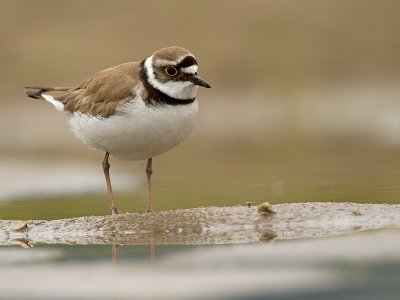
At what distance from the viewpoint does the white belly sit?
10.1 m

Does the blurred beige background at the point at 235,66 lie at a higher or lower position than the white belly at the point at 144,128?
higher

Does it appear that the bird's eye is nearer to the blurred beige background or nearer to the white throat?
the white throat

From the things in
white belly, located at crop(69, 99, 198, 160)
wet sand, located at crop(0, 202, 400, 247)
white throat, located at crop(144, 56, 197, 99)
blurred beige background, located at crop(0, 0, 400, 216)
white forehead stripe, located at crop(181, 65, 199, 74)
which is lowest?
wet sand, located at crop(0, 202, 400, 247)

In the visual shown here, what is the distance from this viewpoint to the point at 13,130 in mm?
24781

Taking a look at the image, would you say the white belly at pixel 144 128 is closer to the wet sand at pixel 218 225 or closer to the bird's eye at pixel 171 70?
the bird's eye at pixel 171 70

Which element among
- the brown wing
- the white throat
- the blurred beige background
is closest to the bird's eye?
the white throat

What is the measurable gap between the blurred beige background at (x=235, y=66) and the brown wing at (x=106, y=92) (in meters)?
6.33

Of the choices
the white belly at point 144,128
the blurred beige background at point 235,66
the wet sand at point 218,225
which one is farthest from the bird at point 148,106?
the blurred beige background at point 235,66

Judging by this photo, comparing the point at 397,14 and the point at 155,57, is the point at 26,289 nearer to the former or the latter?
the point at 155,57

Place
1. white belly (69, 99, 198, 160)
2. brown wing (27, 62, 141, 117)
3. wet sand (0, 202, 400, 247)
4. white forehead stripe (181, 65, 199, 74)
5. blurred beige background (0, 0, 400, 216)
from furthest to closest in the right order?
1. blurred beige background (0, 0, 400, 216)
2. brown wing (27, 62, 141, 117)
3. white forehead stripe (181, 65, 199, 74)
4. white belly (69, 99, 198, 160)
5. wet sand (0, 202, 400, 247)

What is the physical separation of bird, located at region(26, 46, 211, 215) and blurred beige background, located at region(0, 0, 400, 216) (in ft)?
23.2

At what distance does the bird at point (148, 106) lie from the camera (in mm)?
10102

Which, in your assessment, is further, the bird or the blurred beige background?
the blurred beige background

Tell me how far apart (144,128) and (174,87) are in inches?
18.5
